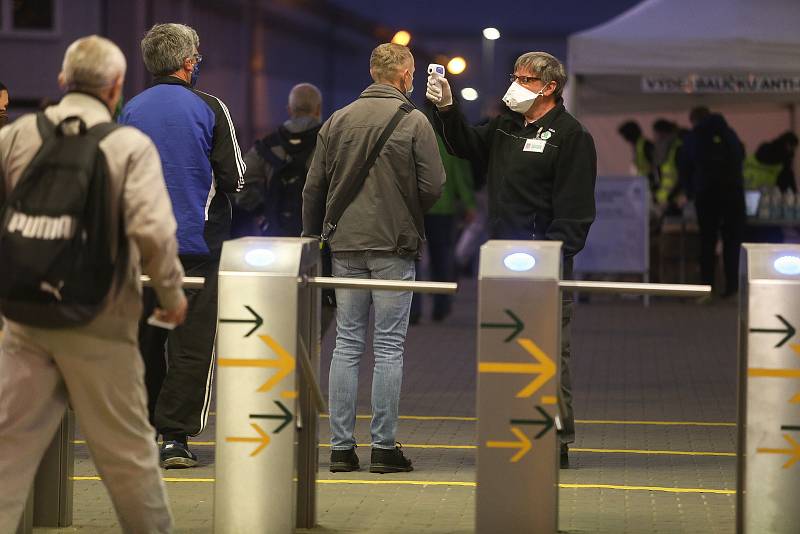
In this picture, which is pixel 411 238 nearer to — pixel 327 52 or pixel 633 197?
pixel 633 197

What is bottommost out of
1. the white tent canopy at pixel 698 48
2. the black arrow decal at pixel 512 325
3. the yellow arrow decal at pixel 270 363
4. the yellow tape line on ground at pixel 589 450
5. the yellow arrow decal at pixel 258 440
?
the yellow tape line on ground at pixel 589 450

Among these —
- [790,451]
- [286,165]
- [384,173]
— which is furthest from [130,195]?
[286,165]

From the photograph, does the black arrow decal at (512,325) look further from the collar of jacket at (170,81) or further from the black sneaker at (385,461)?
the collar of jacket at (170,81)

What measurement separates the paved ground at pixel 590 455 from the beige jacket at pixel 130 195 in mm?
1498

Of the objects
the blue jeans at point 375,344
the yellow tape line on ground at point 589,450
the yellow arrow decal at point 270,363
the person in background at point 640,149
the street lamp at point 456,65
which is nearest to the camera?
the yellow arrow decal at point 270,363

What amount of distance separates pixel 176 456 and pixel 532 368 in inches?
98.4

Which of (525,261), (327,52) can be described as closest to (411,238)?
(525,261)

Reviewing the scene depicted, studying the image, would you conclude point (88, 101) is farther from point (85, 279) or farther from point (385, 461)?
point (385, 461)

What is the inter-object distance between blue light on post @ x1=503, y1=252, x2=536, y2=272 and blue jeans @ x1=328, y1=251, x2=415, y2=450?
182 cm

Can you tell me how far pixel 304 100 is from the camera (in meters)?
10.8

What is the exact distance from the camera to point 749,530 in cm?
580

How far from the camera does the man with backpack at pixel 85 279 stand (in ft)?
16.0

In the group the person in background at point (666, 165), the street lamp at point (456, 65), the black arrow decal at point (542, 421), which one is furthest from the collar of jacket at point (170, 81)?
the person in background at point (666, 165)

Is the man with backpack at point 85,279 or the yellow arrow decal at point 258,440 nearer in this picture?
the man with backpack at point 85,279
